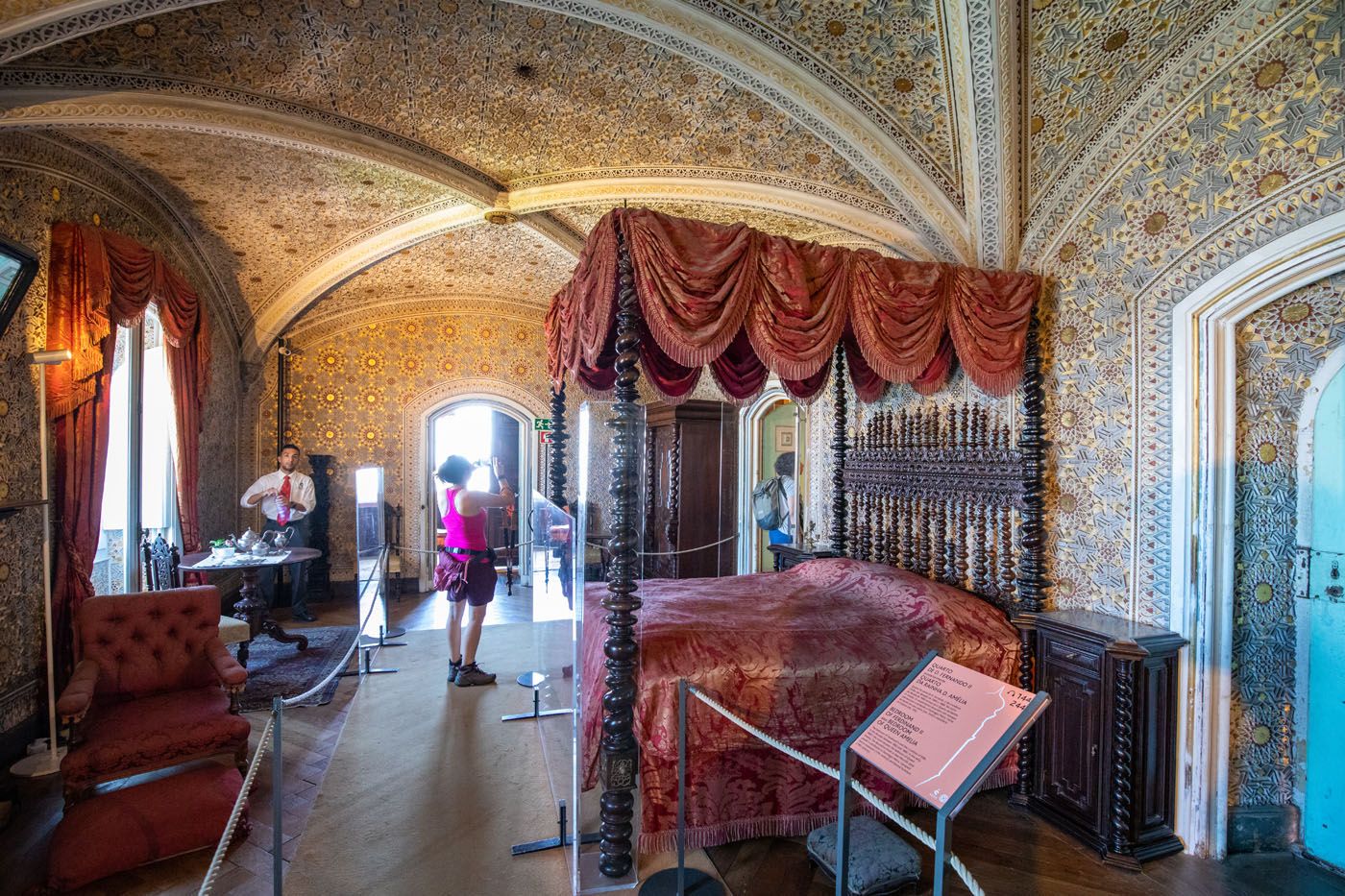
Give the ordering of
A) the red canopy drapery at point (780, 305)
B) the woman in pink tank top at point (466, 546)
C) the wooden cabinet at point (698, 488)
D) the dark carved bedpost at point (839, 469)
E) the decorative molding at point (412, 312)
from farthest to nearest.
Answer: the decorative molding at point (412, 312)
the wooden cabinet at point (698, 488)
the dark carved bedpost at point (839, 469)
the woman in pink tank top at point (466, 546)
the red canopy drapery at point (780, 305)

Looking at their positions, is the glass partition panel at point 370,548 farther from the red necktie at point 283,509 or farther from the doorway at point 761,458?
the doorway at point 761,458

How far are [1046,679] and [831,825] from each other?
131 cm

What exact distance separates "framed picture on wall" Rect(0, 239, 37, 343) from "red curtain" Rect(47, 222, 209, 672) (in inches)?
28.1

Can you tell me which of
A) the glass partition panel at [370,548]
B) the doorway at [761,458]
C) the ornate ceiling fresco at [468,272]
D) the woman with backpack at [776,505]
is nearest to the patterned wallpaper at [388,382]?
the ornate ceiling fresco at [468,272]

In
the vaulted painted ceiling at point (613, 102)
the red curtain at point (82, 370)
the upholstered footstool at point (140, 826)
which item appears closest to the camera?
the upholstered footstool at point (140, 826)

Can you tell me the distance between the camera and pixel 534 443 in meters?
9.02

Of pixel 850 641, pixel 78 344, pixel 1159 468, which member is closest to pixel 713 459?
pixel 850 641

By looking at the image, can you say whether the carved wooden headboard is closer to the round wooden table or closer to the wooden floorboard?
the wooden floorboard

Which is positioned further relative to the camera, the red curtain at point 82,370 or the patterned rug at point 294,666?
the patterned rug at point 294,666

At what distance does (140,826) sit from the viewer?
2.71m

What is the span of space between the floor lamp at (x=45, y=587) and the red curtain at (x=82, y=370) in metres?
0.14

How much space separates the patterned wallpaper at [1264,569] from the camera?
292 centimetres

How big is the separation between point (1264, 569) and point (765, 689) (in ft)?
7.61

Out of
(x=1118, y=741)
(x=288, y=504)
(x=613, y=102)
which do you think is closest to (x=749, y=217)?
(x=613, y=102)
